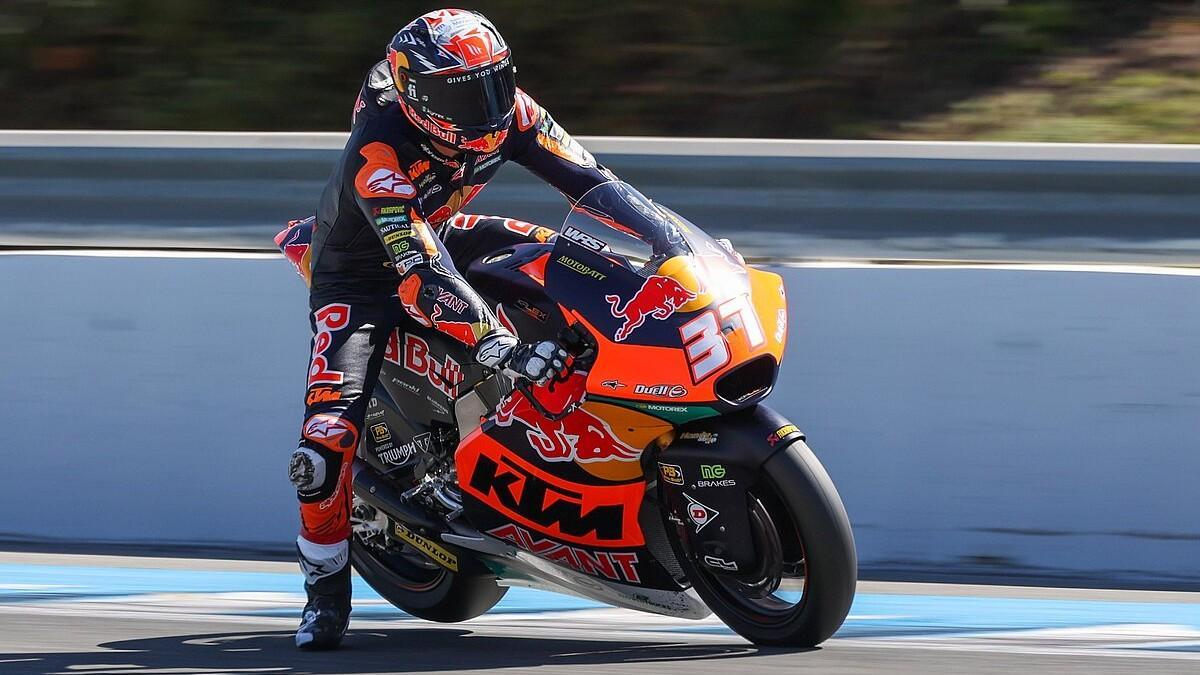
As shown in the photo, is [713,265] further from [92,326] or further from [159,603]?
[92,326]

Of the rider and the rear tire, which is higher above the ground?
the rider

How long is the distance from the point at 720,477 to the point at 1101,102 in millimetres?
4456

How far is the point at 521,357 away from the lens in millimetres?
3916

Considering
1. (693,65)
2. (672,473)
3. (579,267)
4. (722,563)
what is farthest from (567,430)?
(693,65)

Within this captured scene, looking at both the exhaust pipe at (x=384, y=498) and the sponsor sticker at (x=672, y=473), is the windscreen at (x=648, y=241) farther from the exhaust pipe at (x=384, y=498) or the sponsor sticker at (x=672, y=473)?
the exhaust pipe at (x=384, y=498)

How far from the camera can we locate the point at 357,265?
15.2 ft

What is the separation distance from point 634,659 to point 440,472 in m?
0.87

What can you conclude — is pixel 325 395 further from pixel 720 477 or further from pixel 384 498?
pixel 720 477

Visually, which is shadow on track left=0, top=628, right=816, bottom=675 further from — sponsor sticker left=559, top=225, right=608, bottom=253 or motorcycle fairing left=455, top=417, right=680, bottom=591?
sponsor sticker left=559, top=225, right=608, bottom=253

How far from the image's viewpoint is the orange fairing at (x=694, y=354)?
12.7 feet

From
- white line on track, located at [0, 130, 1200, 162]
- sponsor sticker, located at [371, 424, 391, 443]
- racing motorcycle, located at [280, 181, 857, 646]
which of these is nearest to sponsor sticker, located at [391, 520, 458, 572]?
racing motorcycle, located at [280, 181, 857, 646]

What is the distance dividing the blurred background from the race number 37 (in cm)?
385

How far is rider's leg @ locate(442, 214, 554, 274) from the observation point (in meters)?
4.77

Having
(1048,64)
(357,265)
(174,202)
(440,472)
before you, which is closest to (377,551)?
(440,472)
